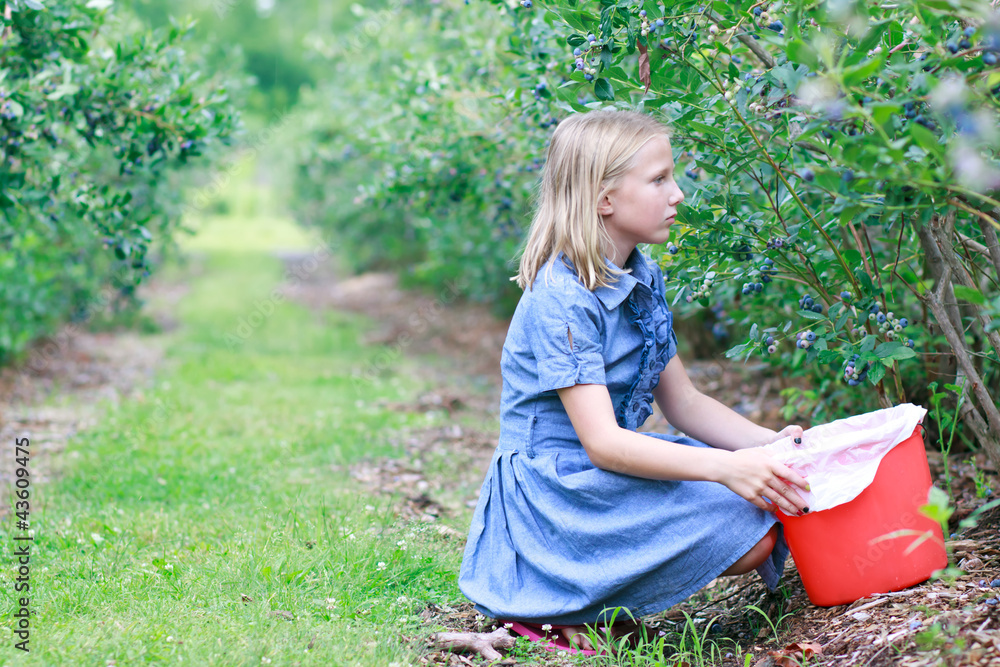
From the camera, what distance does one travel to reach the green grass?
6.47 feet

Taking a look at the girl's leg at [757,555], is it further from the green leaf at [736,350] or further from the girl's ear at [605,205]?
the girl's ear at [605,205]

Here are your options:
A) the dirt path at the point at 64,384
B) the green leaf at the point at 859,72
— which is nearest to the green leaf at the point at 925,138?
the green leaf at the point at 859,72

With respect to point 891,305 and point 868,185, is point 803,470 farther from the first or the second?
point 891,305

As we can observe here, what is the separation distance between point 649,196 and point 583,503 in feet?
2.44

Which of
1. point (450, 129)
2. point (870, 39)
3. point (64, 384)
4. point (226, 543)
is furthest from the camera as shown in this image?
point (64, 384)

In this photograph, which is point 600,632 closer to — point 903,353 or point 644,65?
point 903,353

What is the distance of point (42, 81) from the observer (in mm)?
3096

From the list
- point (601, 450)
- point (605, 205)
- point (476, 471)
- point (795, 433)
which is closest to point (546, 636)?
point (601, 450)

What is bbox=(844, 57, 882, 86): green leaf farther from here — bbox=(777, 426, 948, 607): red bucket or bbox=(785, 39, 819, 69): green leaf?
bbox=(777, 426, 948, 607): red bucket

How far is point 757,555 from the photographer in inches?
79.9

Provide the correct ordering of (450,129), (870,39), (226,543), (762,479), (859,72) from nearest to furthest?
(859,72) → (870,39) → (762,479) → (226,543) → (450,129)

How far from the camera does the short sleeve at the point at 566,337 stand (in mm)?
1969

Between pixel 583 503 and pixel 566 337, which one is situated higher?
pixel 566 337

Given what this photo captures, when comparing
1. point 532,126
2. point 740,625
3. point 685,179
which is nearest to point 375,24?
point 532,126
